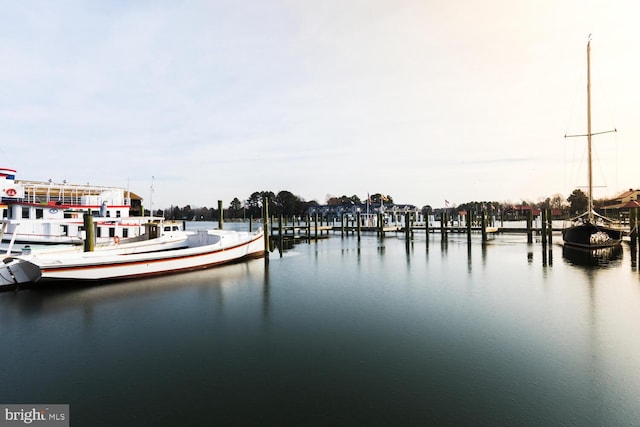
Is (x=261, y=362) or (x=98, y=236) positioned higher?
(x=98, y=236)

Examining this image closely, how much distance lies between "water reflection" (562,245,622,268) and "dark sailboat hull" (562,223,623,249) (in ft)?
1.97

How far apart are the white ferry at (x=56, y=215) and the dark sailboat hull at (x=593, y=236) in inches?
1713

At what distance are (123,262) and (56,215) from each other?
12604mm

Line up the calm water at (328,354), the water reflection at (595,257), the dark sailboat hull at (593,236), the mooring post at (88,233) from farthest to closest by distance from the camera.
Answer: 1. the dark sailboat hull at (593,236)
2. the water reflection at (595,257)
3. the mooring post at (88,233)
4. the calm water at (328,354)

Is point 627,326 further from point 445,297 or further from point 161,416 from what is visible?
point 161,416

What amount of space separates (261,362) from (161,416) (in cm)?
320

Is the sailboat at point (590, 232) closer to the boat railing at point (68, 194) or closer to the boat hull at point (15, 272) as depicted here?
the boat hull at point (15, 272)

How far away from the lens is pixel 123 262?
70.4 feet

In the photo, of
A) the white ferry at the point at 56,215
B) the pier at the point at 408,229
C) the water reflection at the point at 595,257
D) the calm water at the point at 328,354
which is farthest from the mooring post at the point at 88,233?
the water reflection at the point at 595,257

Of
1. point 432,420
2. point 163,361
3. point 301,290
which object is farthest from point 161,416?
point 301,290

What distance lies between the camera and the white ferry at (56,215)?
2698 cm

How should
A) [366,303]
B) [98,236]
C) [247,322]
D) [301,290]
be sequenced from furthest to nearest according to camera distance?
[98,236] → [301,290] → [366,303] → [247,322]

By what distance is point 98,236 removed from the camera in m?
29.9

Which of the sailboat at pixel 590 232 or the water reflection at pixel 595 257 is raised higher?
the sailboat at pixel 590 232
